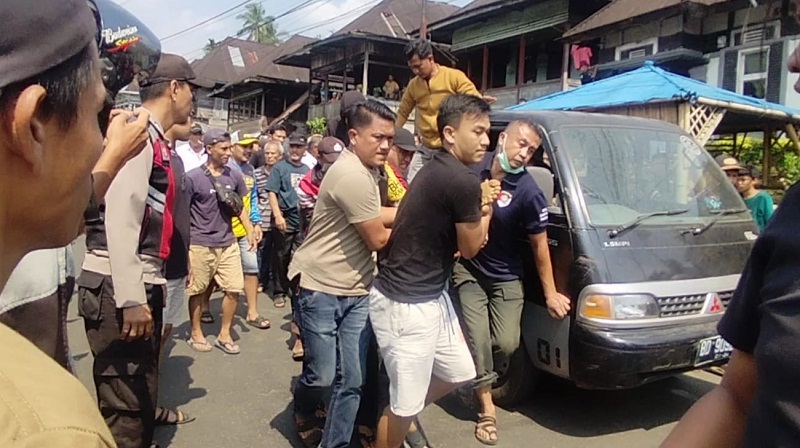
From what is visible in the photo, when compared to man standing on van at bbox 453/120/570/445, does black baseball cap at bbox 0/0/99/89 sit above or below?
above

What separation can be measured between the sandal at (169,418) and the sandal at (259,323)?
2.17 metres

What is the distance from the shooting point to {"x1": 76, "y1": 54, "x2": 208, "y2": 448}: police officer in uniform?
2.79 meters

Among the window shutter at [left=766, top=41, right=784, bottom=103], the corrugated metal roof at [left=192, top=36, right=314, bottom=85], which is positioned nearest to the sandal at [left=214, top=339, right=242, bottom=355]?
the window shutter at [left=766, top=41, right=784, bottom=103]

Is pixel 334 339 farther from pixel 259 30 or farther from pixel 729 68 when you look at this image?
pixel 259 30

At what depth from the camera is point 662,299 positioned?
3.85 m

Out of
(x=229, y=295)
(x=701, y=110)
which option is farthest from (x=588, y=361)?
(x=701, y=110)

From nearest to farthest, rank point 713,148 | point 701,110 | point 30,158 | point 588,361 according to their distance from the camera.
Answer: point 30,158 → point 588,361 → point 701,110 → point 713,148

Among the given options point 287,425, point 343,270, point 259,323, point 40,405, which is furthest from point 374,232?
point 259,323

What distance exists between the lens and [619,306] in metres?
3.76

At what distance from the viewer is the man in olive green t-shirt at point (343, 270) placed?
10.8 feet

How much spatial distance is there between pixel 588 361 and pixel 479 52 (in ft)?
59.0

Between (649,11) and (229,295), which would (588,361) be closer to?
(229,295)

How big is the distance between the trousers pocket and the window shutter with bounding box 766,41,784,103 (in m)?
13.3

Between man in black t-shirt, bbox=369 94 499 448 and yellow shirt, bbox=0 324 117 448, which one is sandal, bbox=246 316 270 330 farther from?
yellow shirt, bbox=0 324 117 448
